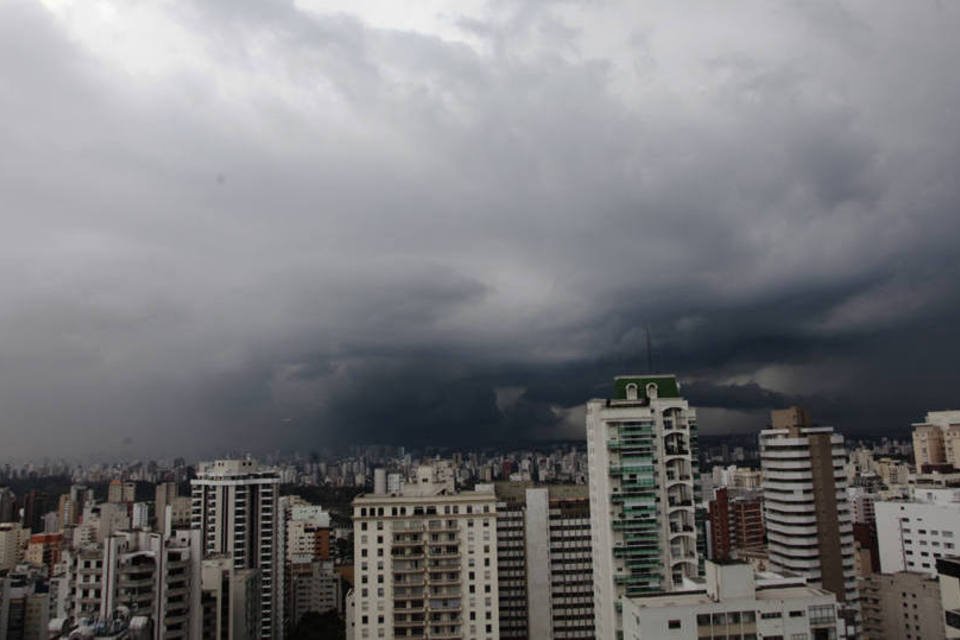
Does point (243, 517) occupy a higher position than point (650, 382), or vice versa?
point (650, 382)

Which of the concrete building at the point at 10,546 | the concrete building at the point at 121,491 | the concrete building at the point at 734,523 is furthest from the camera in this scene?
the concrete building at the point at 121,491

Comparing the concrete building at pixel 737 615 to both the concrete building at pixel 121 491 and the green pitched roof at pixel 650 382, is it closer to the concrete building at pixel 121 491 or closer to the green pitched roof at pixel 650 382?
the green pitched roof at pixel 650 382

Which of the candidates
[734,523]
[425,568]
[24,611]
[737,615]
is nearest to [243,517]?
[24,611]

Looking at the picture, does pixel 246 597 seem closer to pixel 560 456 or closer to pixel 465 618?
pixel 465 618

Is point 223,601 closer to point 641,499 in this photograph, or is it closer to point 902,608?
point 641,499

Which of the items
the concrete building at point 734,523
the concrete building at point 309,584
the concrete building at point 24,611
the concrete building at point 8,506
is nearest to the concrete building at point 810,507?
the concrete building at point 734,523

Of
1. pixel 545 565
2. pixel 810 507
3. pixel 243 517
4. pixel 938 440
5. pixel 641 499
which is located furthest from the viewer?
pixel 938 440
